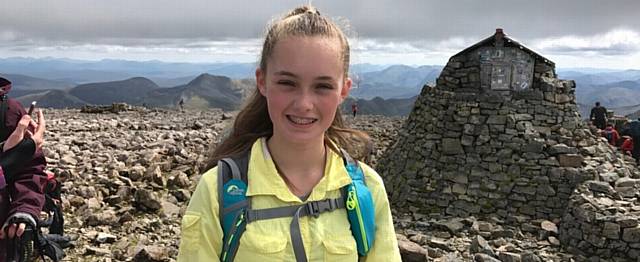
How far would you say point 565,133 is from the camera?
42.7ft

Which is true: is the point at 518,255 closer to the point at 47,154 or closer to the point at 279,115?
the point at 279,115

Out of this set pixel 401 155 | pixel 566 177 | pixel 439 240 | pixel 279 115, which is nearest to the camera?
pixel 279 115

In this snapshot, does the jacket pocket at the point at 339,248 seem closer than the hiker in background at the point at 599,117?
Yes

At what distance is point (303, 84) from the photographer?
2.87 m

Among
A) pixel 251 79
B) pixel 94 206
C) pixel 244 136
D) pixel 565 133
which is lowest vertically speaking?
pixel 94 206

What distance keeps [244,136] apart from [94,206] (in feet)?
24.4

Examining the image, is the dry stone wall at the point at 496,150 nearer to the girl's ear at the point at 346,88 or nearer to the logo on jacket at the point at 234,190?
the girl's ear at the point at 346,88

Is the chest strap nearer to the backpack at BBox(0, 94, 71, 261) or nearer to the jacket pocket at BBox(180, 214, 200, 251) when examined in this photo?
the jacket pocket at BBox(180, 214, 200, 251)

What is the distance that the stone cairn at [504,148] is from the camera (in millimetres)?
12609

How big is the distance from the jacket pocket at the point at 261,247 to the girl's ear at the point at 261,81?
826mm

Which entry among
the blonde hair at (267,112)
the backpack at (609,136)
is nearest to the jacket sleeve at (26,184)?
the blonde hair at (267,112)

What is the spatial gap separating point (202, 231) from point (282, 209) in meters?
0.42

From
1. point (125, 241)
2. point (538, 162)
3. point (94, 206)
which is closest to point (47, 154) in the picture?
point (94, 206)

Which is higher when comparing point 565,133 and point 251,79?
point 251,79
